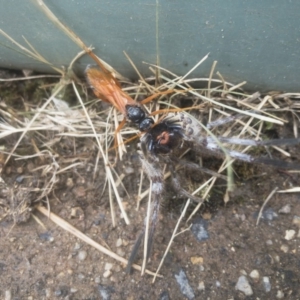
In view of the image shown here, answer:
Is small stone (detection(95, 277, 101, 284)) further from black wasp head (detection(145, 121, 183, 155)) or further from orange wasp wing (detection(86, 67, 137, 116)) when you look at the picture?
orange wasp wing (detection(86, 67, 137, 116))

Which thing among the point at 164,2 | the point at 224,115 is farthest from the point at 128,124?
the point at 164,2

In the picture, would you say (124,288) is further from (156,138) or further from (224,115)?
(224,115)

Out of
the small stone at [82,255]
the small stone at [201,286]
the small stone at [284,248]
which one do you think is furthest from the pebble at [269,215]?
the small stone at [82,255]

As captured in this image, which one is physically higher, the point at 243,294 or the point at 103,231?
the point at 103,231

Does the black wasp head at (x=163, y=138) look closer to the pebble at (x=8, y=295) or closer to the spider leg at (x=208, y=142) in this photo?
the spider leg at (x=208, y=142)

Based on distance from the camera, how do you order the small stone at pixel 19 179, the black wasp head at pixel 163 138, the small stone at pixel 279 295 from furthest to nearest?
the small stone at pixel 19 179 → the black wasp head at pixel 163 138 → the small stone at pixel 279 295

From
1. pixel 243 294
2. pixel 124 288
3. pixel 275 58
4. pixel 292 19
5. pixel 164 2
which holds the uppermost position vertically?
pixel 164 2

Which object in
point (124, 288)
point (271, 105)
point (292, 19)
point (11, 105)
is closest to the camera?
point (292, 19)
